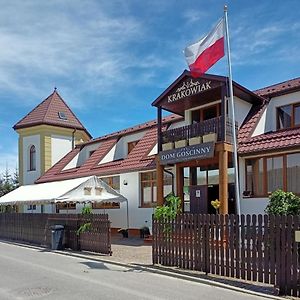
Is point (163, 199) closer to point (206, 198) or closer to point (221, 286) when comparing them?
point (206, 198)

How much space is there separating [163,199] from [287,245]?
38.9 feet

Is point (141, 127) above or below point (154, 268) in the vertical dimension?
above

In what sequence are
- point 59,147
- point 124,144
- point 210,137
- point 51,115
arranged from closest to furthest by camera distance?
point 210,137, point 124,144, point 59,147, point 51,115

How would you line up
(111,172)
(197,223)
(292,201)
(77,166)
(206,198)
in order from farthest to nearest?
(77,166) < (111,172) < (206,198) < (197,223) < (292,201)

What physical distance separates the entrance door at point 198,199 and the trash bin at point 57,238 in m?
6.27

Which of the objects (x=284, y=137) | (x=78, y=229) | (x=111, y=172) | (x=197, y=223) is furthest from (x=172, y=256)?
(x=111, y=172)

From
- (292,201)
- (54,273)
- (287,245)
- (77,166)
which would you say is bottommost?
(54,273)

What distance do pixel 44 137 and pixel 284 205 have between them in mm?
26774

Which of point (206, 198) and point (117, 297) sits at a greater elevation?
point (206, 198)

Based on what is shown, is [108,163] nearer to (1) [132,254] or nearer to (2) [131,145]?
(2) [131,145]

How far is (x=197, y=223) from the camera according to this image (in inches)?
456

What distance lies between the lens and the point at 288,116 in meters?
18.8

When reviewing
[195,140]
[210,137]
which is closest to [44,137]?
[195,140]

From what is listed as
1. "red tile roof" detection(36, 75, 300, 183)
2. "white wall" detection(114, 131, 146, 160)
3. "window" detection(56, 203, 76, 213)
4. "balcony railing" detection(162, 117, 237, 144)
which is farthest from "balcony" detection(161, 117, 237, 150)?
"window" detection(56, 203, 76, 213)
